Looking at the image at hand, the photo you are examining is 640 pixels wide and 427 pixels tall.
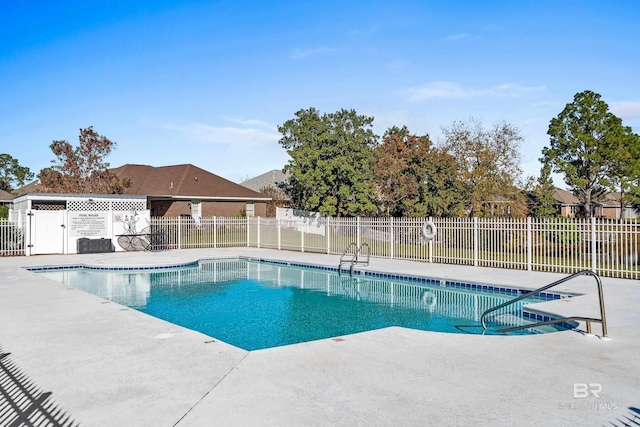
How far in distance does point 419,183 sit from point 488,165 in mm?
5098

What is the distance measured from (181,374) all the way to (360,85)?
18.3m

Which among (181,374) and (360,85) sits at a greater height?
(360,85)

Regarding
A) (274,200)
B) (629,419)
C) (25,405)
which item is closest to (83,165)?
(274,200)

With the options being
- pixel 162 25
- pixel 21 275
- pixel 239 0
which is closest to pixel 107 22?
pixel 162 25

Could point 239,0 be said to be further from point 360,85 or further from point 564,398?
point 564,398

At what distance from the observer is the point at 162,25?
17750 millimetres

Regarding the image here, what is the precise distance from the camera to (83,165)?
30.6 metres

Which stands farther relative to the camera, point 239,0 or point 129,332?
point 239,0

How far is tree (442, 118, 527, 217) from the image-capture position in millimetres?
26984

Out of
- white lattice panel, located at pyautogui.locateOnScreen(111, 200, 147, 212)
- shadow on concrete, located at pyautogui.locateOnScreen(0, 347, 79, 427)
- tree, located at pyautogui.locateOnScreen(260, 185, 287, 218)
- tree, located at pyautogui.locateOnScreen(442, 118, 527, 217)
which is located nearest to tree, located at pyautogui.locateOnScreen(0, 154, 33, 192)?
tree, located at pyautogui.locateOnScreen(260, 185, 287, 218)

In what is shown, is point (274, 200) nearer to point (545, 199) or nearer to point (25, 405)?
point (545, 199)

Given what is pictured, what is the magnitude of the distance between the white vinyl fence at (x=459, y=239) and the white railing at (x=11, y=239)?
5.46 metres

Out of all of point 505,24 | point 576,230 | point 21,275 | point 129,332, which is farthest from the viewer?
point 505,24

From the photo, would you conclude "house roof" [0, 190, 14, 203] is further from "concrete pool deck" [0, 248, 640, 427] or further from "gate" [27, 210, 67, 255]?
"concrete pool deck" [0, 248, 640, 427]
